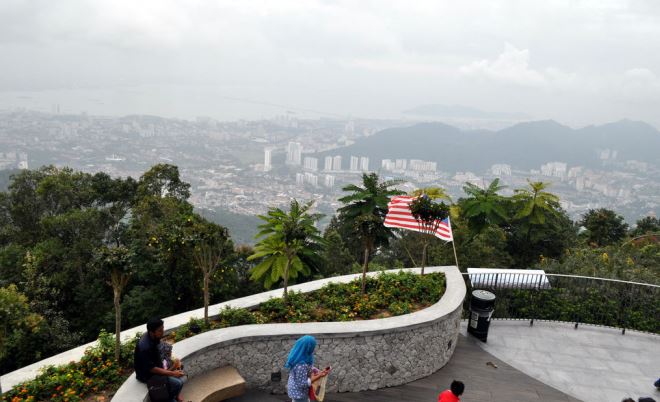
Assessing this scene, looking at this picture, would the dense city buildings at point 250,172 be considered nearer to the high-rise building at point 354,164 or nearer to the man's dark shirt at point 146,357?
the high-rise building at point 354,164

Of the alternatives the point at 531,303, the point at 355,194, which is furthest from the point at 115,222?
the point at 531,303

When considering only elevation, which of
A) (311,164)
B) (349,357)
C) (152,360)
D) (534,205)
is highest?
(534,205)

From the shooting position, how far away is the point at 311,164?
18688cm

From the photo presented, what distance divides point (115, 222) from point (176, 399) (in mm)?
19510

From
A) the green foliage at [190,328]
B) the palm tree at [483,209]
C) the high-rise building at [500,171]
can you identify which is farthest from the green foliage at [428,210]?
the high-rise building at [500,171]

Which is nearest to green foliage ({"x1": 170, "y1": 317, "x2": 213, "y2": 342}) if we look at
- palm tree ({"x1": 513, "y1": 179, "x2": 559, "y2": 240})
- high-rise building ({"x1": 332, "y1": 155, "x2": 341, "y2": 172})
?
palm tree ({"x1": 513, "y1": 179, "x2": 559, "y2": 240})

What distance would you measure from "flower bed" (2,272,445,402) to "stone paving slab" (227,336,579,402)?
1.36m

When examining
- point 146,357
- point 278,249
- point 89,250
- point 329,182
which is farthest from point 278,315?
point 329,182

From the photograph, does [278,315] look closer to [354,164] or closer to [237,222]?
[237,222]

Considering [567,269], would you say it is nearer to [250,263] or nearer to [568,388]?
[568,388]

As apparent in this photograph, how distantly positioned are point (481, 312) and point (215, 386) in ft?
19.9

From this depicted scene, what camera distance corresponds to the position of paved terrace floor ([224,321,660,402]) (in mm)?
8172

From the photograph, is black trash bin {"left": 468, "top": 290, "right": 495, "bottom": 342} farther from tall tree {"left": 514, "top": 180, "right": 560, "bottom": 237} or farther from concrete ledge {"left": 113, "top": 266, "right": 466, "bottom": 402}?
tall tree {"left": 514, "top": 180, "right": 560, "bottom": 237}

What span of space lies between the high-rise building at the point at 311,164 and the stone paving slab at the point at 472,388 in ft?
567
